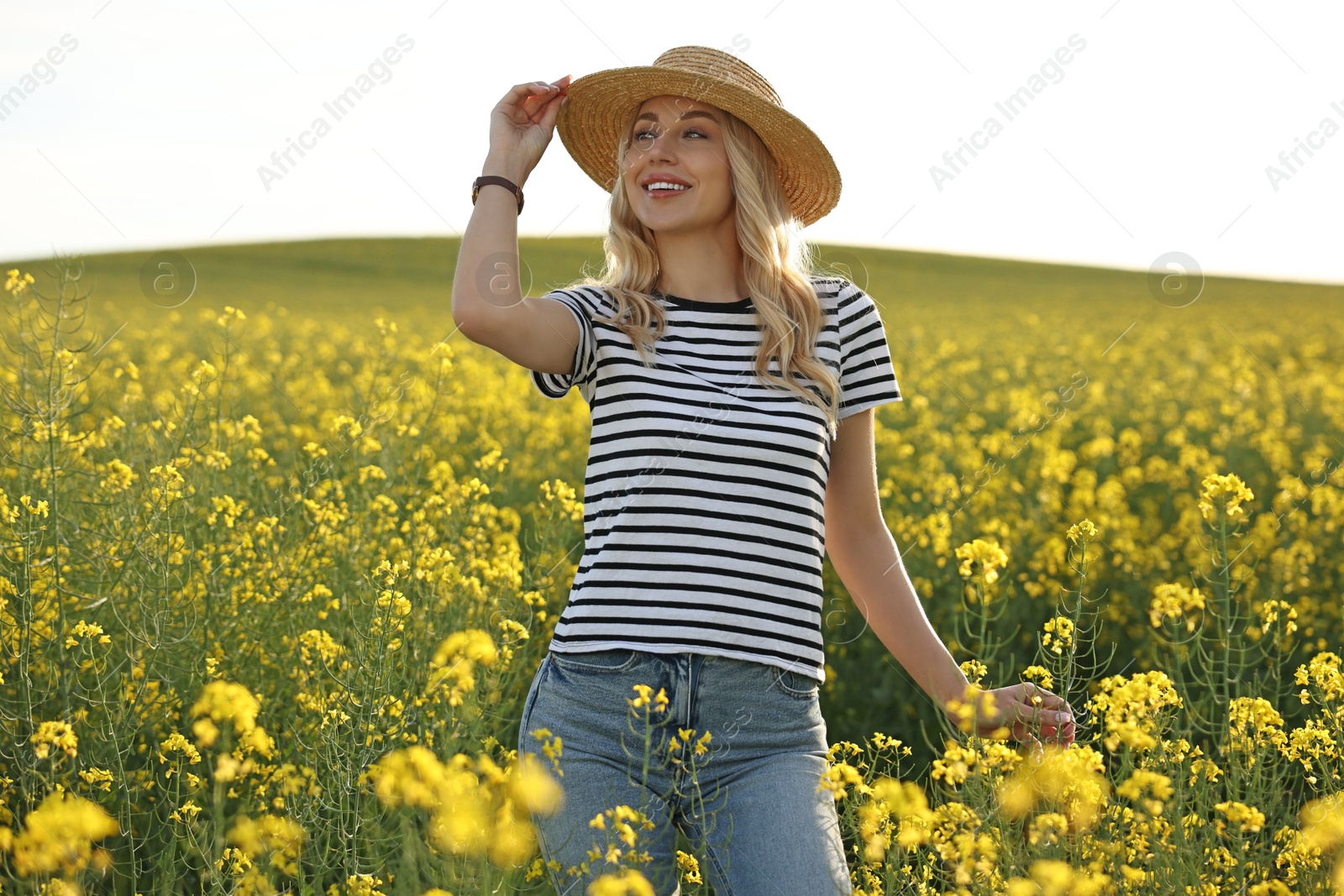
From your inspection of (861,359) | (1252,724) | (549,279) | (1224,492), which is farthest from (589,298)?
(549,279)

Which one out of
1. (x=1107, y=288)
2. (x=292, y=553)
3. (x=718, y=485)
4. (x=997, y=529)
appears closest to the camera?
(x=718, y=485)

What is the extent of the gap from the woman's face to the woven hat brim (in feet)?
0.11

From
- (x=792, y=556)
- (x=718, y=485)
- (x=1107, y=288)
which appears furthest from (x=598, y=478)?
(x=1107, y=288)

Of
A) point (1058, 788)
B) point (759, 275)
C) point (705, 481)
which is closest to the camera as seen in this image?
point (1058, 788)

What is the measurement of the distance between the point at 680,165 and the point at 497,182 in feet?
1.22

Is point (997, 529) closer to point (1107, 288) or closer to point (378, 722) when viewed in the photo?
point (378, 722)

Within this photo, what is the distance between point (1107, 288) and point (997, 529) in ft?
84.5

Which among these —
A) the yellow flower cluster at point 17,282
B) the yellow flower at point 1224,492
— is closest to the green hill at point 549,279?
the yellow flower cluster at point 17,282

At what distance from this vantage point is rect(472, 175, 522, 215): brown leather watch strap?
6.36 ft

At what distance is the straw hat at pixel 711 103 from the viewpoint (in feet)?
7.10

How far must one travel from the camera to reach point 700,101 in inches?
86.9

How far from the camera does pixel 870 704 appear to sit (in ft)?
13.1

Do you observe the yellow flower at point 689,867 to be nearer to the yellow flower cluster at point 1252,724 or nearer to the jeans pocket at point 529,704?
the jeans pocket at point 529,704

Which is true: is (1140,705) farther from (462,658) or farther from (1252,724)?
(462,658)
